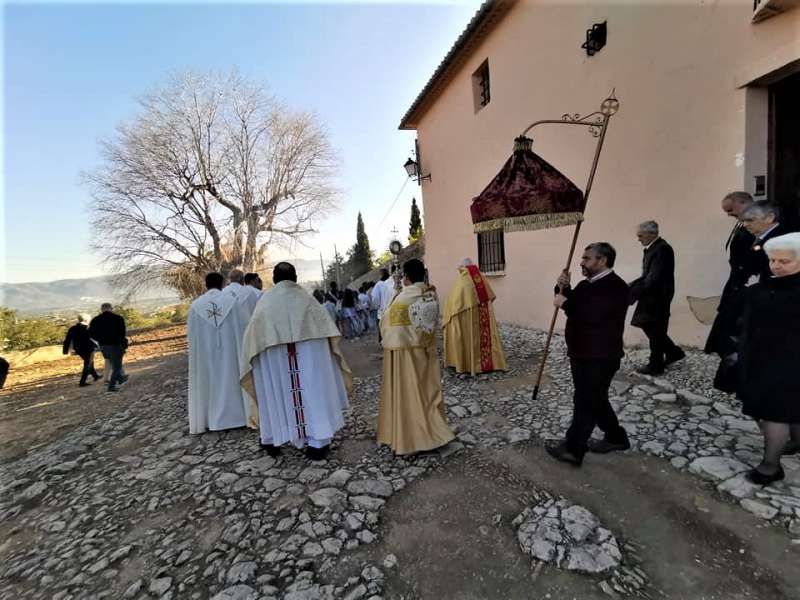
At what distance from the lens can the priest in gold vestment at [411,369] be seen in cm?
340

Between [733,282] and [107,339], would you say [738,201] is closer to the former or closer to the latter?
[733,282]

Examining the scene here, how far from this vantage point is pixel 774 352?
243 cm

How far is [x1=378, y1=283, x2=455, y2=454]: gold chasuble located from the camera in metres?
3.40

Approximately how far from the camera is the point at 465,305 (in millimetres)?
5621

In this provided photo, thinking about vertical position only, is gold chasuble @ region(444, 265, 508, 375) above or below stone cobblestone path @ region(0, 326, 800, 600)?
above

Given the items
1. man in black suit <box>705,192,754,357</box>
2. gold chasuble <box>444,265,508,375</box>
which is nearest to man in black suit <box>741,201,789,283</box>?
man in black suit <box>705,192,754,357</box>

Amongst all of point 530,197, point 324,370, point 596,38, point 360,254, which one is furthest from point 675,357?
point 360,254

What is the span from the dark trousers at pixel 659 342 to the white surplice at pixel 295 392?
3.80m

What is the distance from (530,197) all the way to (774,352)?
230 cm

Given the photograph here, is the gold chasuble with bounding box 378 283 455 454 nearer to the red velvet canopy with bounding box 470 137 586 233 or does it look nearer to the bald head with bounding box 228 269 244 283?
the red velvet canopy with bounding box 470 137 586 233

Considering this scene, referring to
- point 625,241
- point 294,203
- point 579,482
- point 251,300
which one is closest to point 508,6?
point 625,241

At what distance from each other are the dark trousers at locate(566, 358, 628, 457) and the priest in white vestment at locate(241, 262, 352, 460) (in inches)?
80.8

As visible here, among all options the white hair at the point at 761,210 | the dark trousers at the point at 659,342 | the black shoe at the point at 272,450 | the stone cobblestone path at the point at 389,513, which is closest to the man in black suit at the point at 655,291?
the dark trousers at the point at 659,342

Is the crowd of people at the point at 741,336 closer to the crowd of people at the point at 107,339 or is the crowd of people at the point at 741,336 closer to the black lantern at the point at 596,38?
the black lantern at the point at 596,38
